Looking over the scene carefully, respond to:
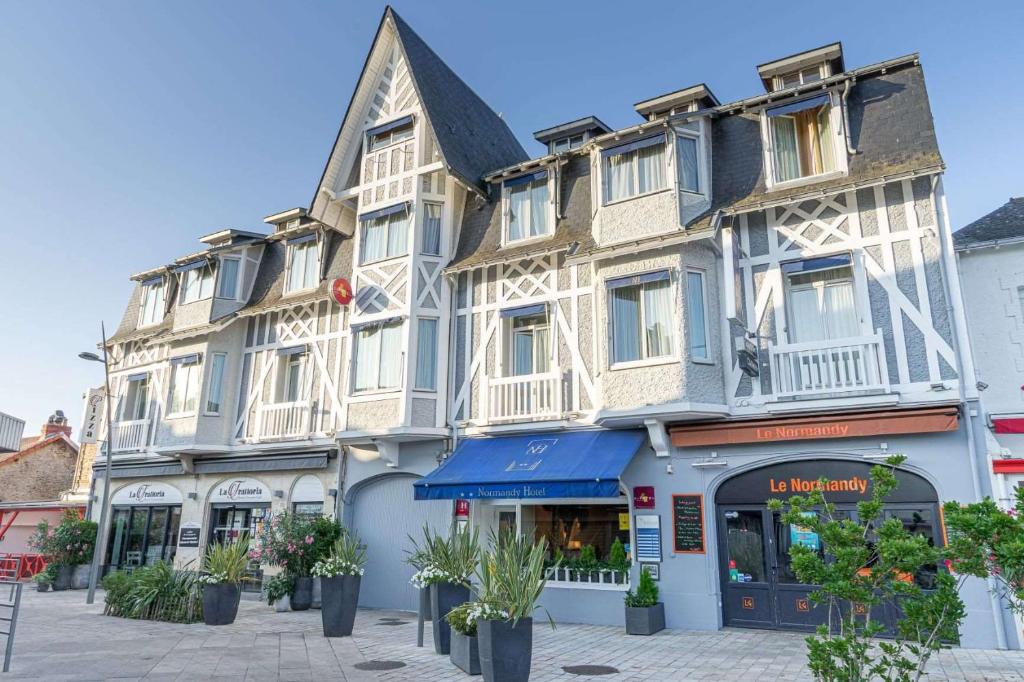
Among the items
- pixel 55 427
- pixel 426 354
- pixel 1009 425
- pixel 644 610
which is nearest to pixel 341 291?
pixel 426 354

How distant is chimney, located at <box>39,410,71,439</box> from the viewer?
3170 cm

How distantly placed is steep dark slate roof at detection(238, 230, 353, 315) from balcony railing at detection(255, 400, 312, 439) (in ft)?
8.53

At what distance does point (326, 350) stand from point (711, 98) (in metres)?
10.8

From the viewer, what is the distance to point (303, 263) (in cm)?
1895

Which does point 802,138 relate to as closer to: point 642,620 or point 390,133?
point 642,620

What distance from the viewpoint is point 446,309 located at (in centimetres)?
1592

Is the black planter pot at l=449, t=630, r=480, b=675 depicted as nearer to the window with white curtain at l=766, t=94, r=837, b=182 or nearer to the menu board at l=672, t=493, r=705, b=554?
the menu board at l=672, t=493, r=705, b=554

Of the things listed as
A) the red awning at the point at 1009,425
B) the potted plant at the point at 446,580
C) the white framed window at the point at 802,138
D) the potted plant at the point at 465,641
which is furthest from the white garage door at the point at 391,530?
the red awning at the point at 1009,425

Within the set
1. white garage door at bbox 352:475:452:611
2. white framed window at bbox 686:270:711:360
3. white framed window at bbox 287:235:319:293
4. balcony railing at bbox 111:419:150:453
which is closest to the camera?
white framed window at bbox 686:270:711:360

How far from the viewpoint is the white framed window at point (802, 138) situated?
12.6 meters

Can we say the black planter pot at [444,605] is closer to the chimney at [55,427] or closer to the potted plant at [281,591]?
the potted plant at [281,591]

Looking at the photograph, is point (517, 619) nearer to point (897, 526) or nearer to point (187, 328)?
point (897, 526)

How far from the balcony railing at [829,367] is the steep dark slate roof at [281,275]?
35.0 ft

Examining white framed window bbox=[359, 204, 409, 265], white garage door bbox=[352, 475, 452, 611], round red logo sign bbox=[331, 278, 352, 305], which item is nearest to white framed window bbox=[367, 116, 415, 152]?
white framed window bbox=[359, 204, 409, 265]
